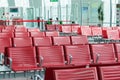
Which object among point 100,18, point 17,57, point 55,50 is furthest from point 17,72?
point 100,18

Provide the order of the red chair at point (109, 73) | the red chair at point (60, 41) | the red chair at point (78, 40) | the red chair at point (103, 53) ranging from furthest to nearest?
the red chair at point (78, 40) < the red chair at point (60, 41) < the red chair at point (103, 53) < the red chair at point (109, 73)

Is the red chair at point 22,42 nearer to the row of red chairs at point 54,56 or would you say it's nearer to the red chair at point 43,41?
the red chair at point 43,41

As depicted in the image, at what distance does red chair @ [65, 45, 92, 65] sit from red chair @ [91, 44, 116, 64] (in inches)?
5.2

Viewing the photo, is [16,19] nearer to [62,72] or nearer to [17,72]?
[17,72]

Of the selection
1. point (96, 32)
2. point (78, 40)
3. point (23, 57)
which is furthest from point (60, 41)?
point (96, 32)

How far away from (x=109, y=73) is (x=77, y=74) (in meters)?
0.40

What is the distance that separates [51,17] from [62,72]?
2392 centimetres

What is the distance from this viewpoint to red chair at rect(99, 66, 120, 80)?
3.86 meters

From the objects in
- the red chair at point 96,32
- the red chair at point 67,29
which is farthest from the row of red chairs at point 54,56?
the red chair at point 67,29

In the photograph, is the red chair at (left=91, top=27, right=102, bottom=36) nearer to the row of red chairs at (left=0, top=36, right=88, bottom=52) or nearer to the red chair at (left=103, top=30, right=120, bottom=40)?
the red chair at (left=103, top=30, right=120, bottom=40)

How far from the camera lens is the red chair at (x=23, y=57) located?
20.7 feet

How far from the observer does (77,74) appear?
3.76 m

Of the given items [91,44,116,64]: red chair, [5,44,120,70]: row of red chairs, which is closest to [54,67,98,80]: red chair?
[5,44,120,70]: row of red chairs

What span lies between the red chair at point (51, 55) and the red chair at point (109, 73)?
8.40 ft
